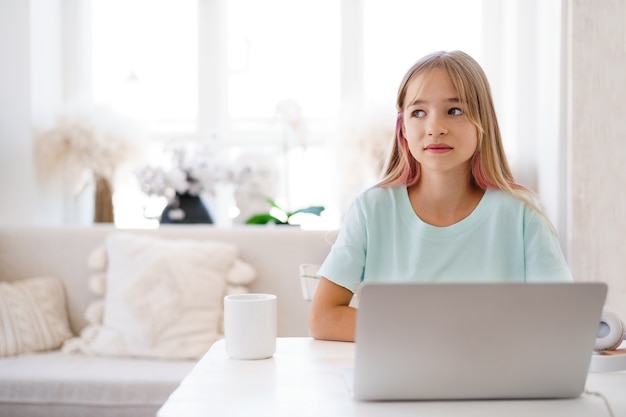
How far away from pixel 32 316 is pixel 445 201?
5.63 feet

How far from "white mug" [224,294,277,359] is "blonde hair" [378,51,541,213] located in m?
0.50

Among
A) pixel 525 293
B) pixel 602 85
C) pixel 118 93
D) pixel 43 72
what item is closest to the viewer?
pixel 525 293

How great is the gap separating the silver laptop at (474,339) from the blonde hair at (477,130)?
2.00ft

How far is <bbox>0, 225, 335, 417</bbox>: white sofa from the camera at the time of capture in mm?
2123

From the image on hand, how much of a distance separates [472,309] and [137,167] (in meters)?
2.53

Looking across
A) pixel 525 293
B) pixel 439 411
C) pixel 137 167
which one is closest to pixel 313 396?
pixel 439 411

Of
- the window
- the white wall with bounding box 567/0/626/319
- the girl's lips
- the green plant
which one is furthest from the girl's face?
the window

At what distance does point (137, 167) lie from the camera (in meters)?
3.07

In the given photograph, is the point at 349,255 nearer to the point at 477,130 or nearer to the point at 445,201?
the point at 445,201

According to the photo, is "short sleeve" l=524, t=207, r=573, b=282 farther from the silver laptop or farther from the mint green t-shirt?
the silver laptop

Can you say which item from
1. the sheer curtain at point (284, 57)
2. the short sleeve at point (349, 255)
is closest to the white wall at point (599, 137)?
the sheer curtain at point (284, 57)

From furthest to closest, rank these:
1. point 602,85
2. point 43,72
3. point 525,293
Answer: point 43,72, point 602,85, point 525,293

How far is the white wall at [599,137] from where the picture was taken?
7.68ft

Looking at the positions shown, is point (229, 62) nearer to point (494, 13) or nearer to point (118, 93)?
point (118, 93)
